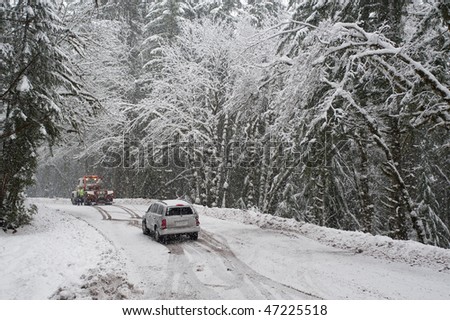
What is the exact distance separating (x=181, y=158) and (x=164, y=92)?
6016 mm

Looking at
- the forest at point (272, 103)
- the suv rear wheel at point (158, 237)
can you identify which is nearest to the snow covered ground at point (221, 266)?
the suv rear wheel at point (158, 237)

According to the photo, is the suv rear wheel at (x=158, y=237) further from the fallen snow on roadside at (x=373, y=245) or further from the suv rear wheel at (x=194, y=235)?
the fallen snow on roadside at (x=373, y=245)

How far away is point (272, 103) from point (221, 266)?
7962 mm

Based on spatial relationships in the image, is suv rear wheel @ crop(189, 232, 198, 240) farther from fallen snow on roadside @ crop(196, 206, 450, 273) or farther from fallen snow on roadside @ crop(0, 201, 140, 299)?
fallen snow on roadside @ crop(196, 206, 450, 273)

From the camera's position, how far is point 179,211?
46.6ft

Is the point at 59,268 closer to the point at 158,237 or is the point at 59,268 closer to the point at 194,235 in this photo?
the point at 158,237

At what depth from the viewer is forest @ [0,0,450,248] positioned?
11.3 metres

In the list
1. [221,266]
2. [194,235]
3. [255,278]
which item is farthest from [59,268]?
[194,235]

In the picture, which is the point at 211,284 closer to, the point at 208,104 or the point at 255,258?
the point at 255,258

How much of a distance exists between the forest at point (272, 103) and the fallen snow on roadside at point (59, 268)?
11.4ft

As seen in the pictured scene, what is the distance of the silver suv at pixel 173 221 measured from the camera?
13.9 m

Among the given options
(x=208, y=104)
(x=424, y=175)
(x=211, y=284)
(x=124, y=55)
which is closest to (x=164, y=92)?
(x=208, y=104)

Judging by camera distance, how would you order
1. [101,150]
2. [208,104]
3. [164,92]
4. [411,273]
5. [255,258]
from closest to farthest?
[411,273] → [255,258] → [208,104] → [164,92] → [101,150]

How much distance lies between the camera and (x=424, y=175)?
64.1 feet
